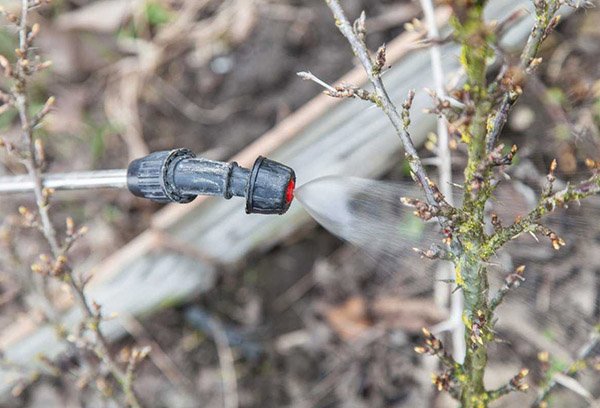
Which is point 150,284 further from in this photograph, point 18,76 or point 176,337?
point 18,76

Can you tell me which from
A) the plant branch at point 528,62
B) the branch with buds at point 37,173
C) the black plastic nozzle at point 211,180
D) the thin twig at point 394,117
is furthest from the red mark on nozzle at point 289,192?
the branch with buds at point 37,173

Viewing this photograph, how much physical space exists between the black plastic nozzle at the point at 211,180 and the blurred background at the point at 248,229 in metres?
0.82

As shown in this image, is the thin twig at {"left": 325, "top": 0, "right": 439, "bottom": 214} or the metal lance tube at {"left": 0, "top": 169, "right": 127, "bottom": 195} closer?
the thin twig at {"left": 325, "top": 0, "right": 439, "bottom": 214}

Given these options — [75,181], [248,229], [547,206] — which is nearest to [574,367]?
[547,206]

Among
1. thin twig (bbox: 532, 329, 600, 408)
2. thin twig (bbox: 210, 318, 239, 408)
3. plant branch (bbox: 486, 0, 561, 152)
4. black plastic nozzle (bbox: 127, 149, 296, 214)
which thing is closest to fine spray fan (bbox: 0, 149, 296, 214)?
black plastic nozzle (bbox: 127, 149, 296, 214)

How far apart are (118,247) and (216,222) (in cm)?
61

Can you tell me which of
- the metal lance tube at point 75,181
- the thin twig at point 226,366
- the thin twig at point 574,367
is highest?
the metal lance tube at point 75,181

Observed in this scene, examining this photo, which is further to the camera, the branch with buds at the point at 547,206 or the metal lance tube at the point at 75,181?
the metal lance tube at the point at 75,181

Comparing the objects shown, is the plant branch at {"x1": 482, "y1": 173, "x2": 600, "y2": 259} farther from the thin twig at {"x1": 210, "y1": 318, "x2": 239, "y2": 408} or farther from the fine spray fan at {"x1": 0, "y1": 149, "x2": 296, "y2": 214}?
the thin twig at {"x1": 210, "y1": 318, "x2": 239, "y2": 408}

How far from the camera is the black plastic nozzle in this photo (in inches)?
46.1

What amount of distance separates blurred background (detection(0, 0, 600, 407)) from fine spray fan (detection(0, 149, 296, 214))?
31.5 inches

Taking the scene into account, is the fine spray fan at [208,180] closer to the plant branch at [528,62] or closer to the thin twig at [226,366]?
the plant branch at [528,62]

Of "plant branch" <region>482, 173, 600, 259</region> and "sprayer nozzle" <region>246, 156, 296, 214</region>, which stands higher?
"sprayer nozzle" <region>246, 156, 296, 214</region>

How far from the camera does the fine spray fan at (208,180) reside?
117 centimetres
